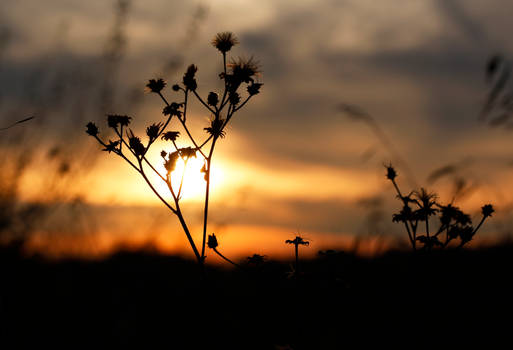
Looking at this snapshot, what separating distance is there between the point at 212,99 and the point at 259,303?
208 centimetres

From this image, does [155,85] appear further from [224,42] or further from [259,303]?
[259,303]

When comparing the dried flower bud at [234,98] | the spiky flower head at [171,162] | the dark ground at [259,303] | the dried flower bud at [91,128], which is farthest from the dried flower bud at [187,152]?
the dark ground at [259,303]

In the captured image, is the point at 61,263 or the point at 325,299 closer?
the point at 325,299

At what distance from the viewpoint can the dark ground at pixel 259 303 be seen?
2.61 metres

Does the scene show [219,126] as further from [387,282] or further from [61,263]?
[61,263]

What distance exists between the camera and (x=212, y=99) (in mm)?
2926

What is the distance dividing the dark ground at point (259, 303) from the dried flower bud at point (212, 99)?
105cm

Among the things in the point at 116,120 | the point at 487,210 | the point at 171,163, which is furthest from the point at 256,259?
the point at 487,210

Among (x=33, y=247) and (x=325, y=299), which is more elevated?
(x=33, y=247)

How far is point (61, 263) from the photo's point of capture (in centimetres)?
533

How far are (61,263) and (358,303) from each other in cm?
369

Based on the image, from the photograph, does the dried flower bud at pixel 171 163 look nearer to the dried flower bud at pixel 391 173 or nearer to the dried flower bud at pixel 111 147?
the dried flower bud at pixel 111 147

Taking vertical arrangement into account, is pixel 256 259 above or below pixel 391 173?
below

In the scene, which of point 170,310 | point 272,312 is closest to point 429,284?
point 272,312
